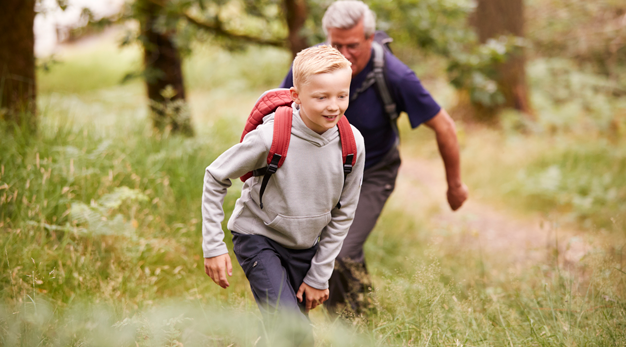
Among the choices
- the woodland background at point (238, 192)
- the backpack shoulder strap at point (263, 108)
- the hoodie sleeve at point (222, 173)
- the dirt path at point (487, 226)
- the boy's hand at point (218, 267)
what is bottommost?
the dirt path at point (487, 226)

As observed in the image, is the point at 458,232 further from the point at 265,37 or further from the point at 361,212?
the point at 265,37

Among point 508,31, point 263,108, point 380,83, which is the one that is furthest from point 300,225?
point 508,31

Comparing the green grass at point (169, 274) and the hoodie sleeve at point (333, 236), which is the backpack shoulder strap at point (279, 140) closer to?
the hoodie sleeve at point (333, 236)

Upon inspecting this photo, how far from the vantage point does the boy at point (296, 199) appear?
1907 mm

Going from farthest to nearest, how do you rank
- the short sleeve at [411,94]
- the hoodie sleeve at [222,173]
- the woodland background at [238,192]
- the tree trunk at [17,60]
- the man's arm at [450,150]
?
the tree trunk at [17,60], the man's arm at [450,150], the short sleeve at [411,94], the woodland background at [238,192], the hoodie sleeve at [222,173]

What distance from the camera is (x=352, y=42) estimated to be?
2.85 meters

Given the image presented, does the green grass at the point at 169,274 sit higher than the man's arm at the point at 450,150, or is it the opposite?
the man's arm at the point at 450,150

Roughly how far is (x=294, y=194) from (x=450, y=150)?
1.55 m

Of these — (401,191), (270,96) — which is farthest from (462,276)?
(401,191)

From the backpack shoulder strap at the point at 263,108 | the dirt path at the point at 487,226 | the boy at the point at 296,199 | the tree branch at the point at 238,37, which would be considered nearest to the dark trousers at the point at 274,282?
the boy at the point at 296,199

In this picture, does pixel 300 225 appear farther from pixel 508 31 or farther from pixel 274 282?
pixel 508 31

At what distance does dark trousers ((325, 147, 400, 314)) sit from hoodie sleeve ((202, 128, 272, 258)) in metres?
1.15

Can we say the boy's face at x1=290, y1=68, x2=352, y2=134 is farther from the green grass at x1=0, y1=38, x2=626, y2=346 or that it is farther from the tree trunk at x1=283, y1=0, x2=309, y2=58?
the tree trunk at x1=283, y1=0, x2=309, y2=58

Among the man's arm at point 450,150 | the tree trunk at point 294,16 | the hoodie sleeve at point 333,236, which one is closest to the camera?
the hoodie sleeve at point 333,236
